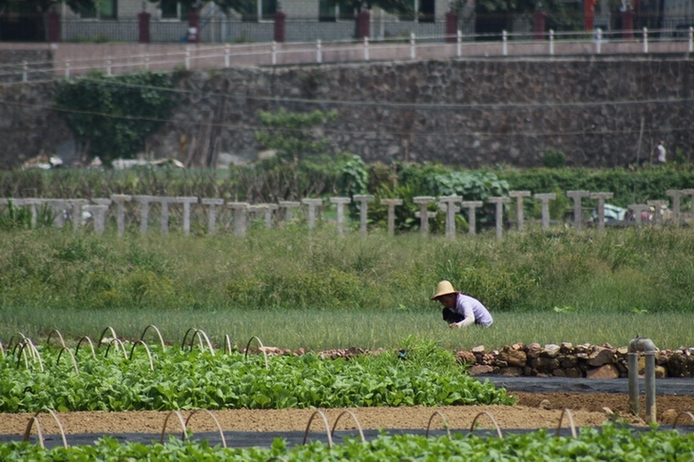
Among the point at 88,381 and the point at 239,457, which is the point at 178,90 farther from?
the point at 239,457

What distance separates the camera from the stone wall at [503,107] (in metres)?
43.5

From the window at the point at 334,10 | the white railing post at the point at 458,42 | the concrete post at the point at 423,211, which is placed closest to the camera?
the concrete post at the point at 423,211

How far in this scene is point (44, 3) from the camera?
4456cm

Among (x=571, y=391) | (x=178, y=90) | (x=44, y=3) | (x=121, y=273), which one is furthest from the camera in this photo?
(x=44, y=3)

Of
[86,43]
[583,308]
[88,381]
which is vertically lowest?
[583,308]

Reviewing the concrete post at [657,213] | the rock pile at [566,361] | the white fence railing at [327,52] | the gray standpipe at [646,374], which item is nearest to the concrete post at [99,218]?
the concrete post at [657,213]

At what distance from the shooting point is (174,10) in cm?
4575

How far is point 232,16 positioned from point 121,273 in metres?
26.2

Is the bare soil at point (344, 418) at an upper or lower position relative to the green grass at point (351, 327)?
upper

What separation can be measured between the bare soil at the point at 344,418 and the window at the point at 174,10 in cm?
3618

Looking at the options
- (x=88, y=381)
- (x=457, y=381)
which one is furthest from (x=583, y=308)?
(x=88, y=381)

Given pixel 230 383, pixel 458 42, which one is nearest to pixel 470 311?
pixel 230 383

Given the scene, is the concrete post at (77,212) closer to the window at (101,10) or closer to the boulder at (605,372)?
the boulder at (605,372)

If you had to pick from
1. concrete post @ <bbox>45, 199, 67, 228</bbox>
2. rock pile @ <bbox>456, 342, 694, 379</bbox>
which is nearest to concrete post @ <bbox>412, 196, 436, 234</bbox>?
concrete post @ <bbox>45, 199, 67, 228</bbox>
